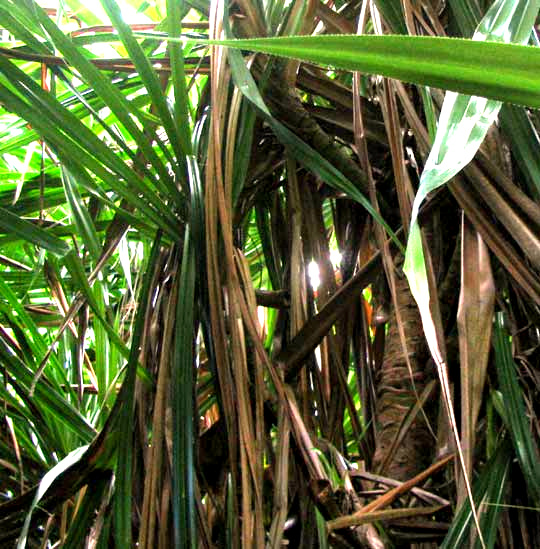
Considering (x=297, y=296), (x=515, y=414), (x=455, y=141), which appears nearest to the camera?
(x=455, y=141)

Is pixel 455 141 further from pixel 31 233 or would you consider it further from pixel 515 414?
pixel 31 233

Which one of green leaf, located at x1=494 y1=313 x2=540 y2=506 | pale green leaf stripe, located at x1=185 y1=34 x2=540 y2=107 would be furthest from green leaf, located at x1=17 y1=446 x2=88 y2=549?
pale green leaf stripe, located at x1=185 y1=34 x2=540 y2=107

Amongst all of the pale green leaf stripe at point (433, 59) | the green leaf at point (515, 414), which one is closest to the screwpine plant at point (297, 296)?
the green leaf at point (515, 414)

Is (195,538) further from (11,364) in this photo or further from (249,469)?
(11,364)

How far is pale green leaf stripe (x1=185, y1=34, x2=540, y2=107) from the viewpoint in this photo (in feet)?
0.85

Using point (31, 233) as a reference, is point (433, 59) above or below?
below

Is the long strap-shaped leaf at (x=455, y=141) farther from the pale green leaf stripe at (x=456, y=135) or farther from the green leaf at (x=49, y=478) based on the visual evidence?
the green leaf at (x=49, y=478)

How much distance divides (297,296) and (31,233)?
0.28 meters

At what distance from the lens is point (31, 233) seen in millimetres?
742

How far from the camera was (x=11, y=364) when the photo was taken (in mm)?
866

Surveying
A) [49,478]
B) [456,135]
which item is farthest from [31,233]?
[456,135]

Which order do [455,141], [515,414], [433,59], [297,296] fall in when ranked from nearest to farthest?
[433,59] < [455,141] < [515,414] < [297,296]

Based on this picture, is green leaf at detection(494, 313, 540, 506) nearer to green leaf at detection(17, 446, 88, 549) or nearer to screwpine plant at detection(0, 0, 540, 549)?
screwpine plant at detection(0, 0, 540, 549)

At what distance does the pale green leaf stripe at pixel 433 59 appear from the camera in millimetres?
258
